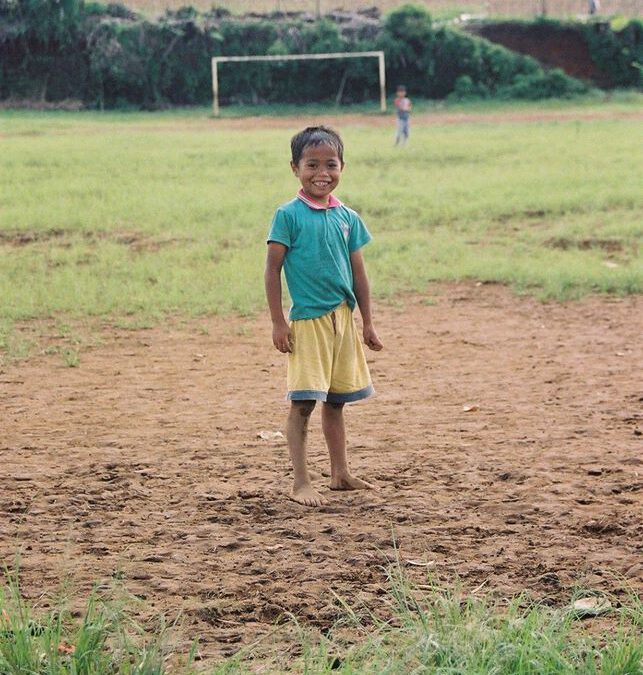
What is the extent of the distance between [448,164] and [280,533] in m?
13.4

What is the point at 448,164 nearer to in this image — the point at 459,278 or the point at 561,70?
the point at 459,278

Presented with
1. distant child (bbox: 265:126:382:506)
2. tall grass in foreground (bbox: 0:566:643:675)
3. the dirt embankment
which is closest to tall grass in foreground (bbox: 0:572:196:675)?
tall grass in foreground (bbox: 0:566:643:675)

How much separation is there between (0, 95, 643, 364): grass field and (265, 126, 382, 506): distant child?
4.05 meters

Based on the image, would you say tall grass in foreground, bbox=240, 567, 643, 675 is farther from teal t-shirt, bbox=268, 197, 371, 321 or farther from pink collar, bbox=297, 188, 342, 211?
pink collar, bbox=297, 188, 342, 211

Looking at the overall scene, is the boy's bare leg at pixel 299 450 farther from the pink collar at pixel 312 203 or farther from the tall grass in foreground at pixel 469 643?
the tall grass in foreground at pixel 469 643

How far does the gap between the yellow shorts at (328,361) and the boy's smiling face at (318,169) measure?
0.46m

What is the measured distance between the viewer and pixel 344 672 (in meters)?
3.02

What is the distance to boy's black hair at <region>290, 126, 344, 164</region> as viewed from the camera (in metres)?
4.82

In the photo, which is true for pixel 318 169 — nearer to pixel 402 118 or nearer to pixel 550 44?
pixel 402 118

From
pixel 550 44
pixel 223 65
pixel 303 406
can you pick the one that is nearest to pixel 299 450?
pixel 303 406

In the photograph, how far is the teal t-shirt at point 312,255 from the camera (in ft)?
15.9

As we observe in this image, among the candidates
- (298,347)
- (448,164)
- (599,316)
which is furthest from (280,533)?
(448,164)

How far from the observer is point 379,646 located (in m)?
3.21

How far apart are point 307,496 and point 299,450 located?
7.2 inches
